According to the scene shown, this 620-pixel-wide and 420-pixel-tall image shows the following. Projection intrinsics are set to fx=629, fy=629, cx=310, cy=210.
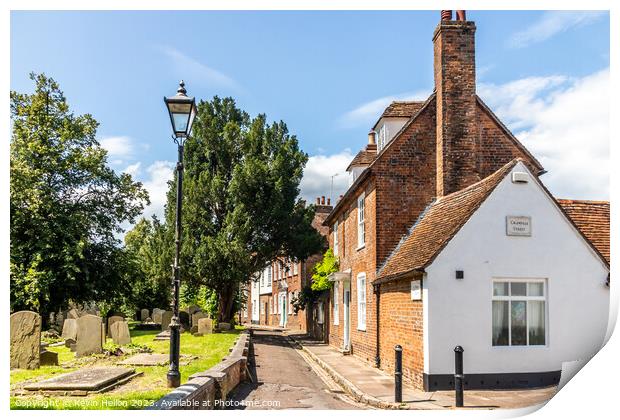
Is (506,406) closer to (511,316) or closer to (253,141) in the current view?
(511,316)

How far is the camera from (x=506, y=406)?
994 centimetres

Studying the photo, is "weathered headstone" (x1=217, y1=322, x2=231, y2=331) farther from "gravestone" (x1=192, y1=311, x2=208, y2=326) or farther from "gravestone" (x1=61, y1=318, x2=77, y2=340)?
"gravestone" (x1=61, y1=318, x2=77, y2=340)

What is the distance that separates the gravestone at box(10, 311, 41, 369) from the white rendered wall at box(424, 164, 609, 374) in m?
7.29

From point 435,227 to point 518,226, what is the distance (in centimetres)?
250

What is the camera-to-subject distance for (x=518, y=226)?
11.2 meters

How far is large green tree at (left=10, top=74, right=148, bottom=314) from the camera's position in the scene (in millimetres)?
9711

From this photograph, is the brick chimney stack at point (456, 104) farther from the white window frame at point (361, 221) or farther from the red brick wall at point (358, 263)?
the white window frame at point (361, 221)

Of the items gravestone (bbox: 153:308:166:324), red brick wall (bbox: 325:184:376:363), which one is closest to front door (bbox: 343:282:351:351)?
red brick wall (bbox: 325:184:376:363)

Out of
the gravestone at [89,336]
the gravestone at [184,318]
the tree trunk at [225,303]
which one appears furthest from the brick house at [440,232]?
the gravestone at [184,318]

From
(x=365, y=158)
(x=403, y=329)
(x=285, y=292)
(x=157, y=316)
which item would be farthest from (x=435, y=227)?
(x=285, y=292)

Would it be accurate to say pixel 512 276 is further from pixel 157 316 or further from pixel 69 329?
pixel 157 316

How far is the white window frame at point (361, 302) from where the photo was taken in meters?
18.2

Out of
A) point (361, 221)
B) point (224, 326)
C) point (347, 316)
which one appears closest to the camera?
point (361, 221)

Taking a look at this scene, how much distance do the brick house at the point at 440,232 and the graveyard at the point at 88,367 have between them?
4176mm
